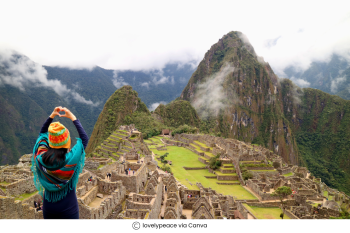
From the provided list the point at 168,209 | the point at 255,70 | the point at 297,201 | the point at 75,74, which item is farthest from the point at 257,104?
the point at 168,209

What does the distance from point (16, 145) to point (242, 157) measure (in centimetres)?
→ 4136

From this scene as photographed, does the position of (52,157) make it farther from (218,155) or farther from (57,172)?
(218,155)

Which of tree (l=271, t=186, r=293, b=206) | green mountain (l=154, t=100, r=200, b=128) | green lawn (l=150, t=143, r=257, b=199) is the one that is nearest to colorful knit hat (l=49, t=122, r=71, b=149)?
green lawn (l=150, t=143, r=257, b=199)

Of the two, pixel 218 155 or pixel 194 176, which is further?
pixel 218 155

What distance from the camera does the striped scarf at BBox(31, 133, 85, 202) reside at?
336cm

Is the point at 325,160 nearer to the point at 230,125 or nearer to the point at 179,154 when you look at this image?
the point at 230,125

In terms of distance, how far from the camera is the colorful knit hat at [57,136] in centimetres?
327

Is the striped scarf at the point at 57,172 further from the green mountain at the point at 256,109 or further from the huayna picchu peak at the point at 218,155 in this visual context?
the green mountain at the point at 256,109

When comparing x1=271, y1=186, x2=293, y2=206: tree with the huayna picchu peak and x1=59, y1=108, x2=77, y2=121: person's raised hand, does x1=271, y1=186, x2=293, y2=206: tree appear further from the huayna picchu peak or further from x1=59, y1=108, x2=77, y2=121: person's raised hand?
x1=59, y1=108, x2=77, y2=121: person's raised hand

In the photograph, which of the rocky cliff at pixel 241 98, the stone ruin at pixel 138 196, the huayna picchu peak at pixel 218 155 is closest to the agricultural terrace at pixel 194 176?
the huayna picchu peak at pixel 218 155

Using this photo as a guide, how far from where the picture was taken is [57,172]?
3.37 m

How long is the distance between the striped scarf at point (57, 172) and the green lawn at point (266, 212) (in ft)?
76.9

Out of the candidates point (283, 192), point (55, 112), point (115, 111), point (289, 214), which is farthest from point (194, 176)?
point (115, 111)

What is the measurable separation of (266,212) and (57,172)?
1039 inches
